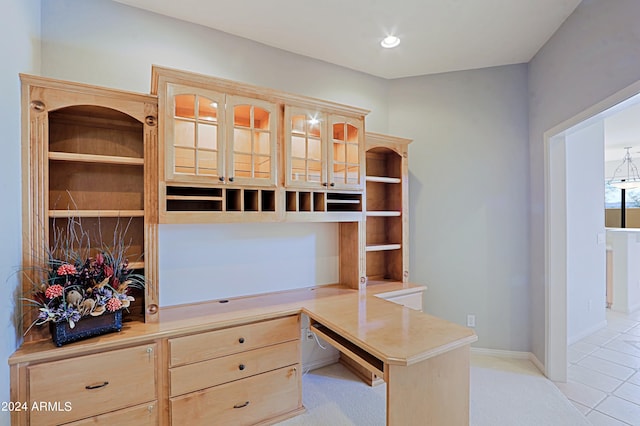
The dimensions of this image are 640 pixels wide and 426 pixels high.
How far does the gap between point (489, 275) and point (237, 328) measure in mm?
2671

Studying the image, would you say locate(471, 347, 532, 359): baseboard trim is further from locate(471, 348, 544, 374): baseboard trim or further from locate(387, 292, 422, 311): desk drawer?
locate(387, 292, 422, 311): desk drawer

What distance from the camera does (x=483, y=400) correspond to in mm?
2510

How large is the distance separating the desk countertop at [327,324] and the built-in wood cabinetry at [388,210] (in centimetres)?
65

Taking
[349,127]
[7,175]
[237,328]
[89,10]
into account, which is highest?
[89,10]

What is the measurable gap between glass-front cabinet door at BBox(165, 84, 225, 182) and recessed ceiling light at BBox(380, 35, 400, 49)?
5.22ft

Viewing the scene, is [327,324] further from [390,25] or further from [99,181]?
[390,25]

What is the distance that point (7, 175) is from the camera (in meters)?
1.57

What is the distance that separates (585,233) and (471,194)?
1.74 metres

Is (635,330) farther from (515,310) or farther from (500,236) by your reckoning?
(500,236)

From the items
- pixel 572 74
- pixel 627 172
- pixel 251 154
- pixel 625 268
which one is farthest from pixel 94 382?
pixel 627 172

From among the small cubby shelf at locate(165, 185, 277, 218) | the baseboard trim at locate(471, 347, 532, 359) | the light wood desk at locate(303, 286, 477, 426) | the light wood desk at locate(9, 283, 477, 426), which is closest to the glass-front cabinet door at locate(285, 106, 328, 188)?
the small cubby shelf at locate(165, 185, 277, 218)

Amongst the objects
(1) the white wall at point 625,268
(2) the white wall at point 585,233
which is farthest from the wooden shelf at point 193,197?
(1) the white wall at point 625,268

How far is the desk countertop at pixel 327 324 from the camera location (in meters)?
1.60

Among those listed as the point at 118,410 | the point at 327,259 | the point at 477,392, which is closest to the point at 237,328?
the point at 118,410
